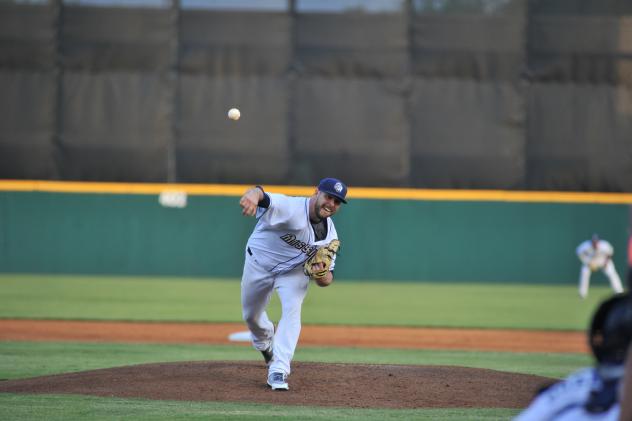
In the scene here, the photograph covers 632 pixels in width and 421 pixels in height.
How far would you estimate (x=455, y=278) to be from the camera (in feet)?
67.9

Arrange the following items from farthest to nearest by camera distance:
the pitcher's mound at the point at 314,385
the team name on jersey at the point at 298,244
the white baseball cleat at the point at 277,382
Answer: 1. the team name on jersey at the point at 298,244
2. the white baseball cleat at the point at 277,382
3. the pitcher's mound at the point at 314,385

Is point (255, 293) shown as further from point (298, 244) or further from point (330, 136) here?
point (330, 136)

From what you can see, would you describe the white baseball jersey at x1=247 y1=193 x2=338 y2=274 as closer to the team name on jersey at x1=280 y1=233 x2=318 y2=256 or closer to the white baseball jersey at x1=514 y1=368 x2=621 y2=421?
the team name on jersey at x1=280 y1=233 x2=318 y2=256

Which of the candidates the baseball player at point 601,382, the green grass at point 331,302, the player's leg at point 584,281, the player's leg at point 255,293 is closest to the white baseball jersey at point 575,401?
the baseball player at point 601,382

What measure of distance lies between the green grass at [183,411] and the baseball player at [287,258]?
2.53 ft

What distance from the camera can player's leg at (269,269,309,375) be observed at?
6.44 meters

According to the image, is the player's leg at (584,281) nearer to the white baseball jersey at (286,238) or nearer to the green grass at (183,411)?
the white baseball jersey at (286,238)

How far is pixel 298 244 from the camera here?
6.73 meters

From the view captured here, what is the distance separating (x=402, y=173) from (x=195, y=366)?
1379 centimetres

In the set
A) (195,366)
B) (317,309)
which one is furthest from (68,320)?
(195,366)

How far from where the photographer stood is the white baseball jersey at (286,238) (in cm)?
661

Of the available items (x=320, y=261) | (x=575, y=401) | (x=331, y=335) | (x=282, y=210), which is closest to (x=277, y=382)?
(x=320, y=261)

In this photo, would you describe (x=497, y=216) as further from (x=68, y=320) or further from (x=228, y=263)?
(x=68, y=320)

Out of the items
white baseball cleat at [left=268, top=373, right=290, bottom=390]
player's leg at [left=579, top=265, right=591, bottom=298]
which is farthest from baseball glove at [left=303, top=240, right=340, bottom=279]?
player's leg at [left=579, top=265, right=591, bottom=298]
